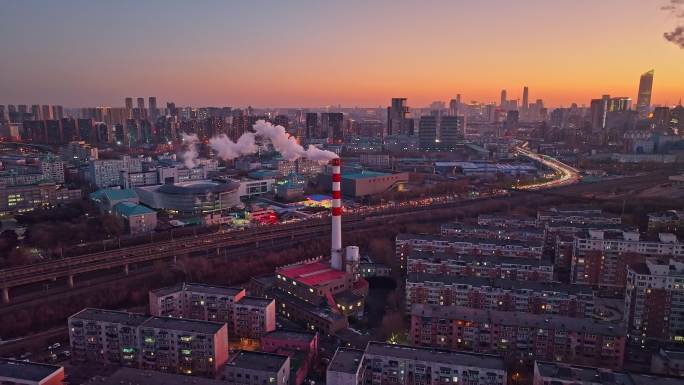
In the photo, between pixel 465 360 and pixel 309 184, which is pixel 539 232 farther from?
pixel 309 184

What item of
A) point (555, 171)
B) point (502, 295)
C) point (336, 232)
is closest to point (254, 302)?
point (336, 232)

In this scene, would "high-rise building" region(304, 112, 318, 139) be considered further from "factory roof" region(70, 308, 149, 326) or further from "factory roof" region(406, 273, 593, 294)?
"factory roof" region(70, 308, 149, 326)

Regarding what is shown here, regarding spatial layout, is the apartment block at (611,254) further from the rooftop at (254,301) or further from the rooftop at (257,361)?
the rooftop at (257,361)

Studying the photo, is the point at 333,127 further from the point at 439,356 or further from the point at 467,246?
the point at 439,356

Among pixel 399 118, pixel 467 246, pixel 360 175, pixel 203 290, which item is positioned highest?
pixel 399 118

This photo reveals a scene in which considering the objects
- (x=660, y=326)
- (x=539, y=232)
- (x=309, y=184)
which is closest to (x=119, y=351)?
(x=660, y=326)

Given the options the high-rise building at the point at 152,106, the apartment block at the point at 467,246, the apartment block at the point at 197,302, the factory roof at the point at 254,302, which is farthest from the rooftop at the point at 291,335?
the high-rise building at the point at 152,106
